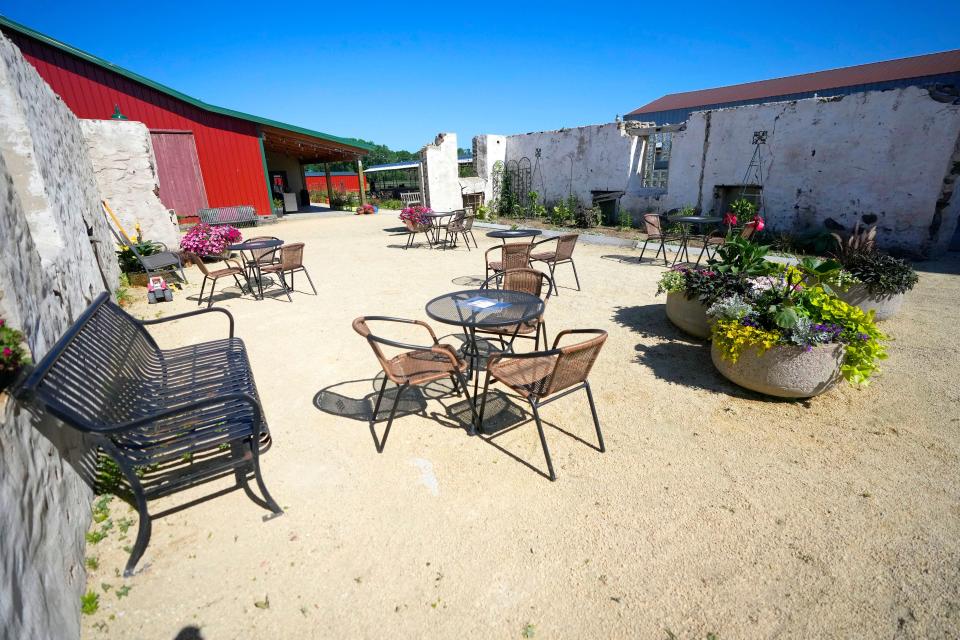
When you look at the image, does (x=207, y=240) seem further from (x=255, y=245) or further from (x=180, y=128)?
(x=180, y=128)

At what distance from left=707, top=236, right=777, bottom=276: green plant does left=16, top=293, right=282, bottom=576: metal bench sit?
381 cm

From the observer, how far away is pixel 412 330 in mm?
4500

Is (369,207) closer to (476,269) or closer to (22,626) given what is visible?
(476,269)

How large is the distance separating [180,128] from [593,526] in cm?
1496

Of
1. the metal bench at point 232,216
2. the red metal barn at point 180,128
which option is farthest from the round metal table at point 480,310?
the metal bench at point 232,216

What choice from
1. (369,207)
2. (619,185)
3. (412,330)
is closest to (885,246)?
(619,185)

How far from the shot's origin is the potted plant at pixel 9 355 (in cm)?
154

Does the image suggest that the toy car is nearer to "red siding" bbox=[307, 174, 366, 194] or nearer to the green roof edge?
the green roof edge

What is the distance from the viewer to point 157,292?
5.61 metres

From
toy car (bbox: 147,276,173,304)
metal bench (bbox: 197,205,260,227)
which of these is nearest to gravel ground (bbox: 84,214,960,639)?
toy car (bbox: 147,276,173,304)

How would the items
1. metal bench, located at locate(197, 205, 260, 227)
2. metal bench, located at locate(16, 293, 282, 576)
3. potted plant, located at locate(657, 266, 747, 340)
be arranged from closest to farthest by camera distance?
metal bench, located at locate(16, 293, 282, 576) < potted plant, located at locate(657, 266, 747, 340) < metal bench, located at locate(197, 205, 260, 227)

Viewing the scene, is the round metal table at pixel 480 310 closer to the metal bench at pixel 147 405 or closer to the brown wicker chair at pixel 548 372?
the brown wicker chair at pixel 548 372

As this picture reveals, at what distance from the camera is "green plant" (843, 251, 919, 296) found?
13.4 ft

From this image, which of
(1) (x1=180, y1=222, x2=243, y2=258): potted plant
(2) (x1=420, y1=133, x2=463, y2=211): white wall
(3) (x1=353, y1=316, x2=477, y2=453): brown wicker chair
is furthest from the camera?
(2) (x1=420, y1=133, x2=463, y2=211): white wall
